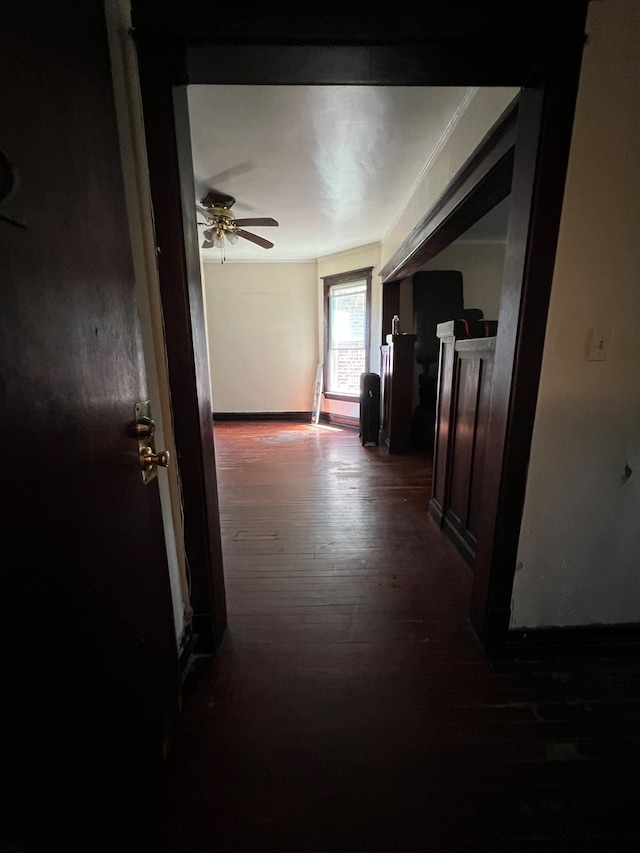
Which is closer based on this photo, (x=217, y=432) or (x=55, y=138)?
(x=55, y=138)

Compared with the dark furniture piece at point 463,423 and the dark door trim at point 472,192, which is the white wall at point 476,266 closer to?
the dark door trim at point 472,192

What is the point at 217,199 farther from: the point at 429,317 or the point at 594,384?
the point at 594,384

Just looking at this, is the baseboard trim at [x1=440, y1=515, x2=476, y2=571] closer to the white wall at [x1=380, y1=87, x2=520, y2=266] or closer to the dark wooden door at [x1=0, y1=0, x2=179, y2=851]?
the dark wooden door at [x1=0, y1=0, x2=179, y2=851]

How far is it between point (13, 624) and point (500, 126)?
2.02 metres

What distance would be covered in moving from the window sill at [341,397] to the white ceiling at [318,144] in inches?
93.2

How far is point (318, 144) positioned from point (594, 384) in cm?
229

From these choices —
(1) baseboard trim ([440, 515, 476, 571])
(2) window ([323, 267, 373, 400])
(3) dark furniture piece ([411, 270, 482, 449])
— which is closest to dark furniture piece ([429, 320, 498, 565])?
(1) baseboard trim ([440, 515, 476, 571])

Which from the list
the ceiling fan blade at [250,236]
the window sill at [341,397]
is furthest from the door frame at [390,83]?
the window sill at [341,397]

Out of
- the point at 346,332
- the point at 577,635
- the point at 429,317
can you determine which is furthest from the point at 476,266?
the point at 577,635

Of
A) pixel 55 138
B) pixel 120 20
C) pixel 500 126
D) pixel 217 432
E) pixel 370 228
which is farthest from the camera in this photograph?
pixel 217 432

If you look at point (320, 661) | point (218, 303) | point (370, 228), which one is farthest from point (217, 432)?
point (320, 661)

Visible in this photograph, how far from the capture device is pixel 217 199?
3.04 meters

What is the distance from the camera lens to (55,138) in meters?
0.56

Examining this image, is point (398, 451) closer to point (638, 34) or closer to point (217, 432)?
point (217, 432)
